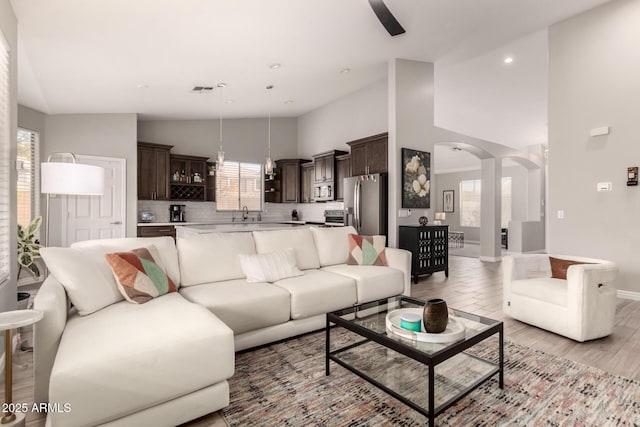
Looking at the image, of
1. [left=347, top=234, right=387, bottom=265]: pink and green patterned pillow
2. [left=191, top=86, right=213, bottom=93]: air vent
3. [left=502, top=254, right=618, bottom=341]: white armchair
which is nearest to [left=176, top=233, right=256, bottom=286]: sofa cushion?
[left=347, top=234, right=387, bottom=265]: pink and green patterned pillow

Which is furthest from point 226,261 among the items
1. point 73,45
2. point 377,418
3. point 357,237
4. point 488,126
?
point 488,126

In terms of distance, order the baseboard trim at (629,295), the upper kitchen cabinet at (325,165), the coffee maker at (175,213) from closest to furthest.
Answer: the baseboard trim at (629,295)
the upper kitchen cabinet at (325,165)
the coffee maker at (175,213)

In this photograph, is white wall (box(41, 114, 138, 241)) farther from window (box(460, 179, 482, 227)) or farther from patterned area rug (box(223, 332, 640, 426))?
window (box(460, 179, 482, 227))

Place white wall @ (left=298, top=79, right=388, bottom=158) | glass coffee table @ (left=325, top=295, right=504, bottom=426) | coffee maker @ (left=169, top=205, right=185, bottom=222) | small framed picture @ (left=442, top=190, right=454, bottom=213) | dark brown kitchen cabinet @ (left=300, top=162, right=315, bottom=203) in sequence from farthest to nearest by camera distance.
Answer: small framed picture @ (left=442, top=190, right=454, bottom=213) < dark brown kitchen cabinet @ (left=300, top=162, right=315, bottom=203) < coffee maker @ (left=169, top=205, right=185, bottom=222) < white wall @ (left=298, top=79, right=388, bottom=158) < glass coffee table @ (left=325, top=295, right=504, bottom=426)

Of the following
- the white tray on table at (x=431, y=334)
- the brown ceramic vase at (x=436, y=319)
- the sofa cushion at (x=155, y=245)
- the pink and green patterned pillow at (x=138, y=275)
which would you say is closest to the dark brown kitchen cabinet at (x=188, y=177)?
the sofa cushion at (x=155, y=245)

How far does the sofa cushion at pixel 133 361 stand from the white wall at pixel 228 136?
575 centimetres

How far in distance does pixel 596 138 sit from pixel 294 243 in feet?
13.1

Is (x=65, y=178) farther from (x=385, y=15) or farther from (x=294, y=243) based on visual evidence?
(x=385, y=15)

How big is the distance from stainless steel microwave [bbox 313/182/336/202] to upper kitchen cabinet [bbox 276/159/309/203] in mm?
664

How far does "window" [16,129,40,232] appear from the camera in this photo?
4996 mm

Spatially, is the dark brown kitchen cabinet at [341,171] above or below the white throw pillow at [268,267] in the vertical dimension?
above

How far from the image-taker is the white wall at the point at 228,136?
273 inches

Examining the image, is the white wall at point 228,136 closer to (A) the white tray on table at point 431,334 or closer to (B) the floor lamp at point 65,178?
(B) the floor lamp at point 65,178

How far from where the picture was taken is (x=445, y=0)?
358cm
